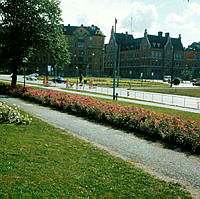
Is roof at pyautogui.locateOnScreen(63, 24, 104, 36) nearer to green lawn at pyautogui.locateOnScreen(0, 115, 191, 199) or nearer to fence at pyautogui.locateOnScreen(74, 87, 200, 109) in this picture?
fence at pyautogui.locateOnScreen(74, 87, 200, 109)

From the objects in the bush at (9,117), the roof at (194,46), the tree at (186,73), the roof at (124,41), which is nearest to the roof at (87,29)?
the roof at (124,41)

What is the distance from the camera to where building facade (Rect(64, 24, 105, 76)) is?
118m

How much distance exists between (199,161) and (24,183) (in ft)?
20.7

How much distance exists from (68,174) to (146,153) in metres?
4.03

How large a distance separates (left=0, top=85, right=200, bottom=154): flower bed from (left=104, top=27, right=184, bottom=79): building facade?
306 ft

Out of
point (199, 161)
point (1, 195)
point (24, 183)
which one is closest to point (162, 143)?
point (199, 161)

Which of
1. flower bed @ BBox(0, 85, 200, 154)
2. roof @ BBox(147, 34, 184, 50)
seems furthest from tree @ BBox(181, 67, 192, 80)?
flower bed @ BBox(0, 85, 200, 154)

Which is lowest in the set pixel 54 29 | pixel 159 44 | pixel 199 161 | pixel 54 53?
pixel 199 161

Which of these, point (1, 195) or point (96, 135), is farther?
point (96, 135)

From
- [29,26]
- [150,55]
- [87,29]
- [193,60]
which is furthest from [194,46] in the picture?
[29,26]

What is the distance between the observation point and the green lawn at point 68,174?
687 cm

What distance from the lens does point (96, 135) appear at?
13891mm

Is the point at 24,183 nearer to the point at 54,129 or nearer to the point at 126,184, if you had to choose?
the point at 126,184

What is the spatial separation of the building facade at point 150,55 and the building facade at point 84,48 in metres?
8.74
